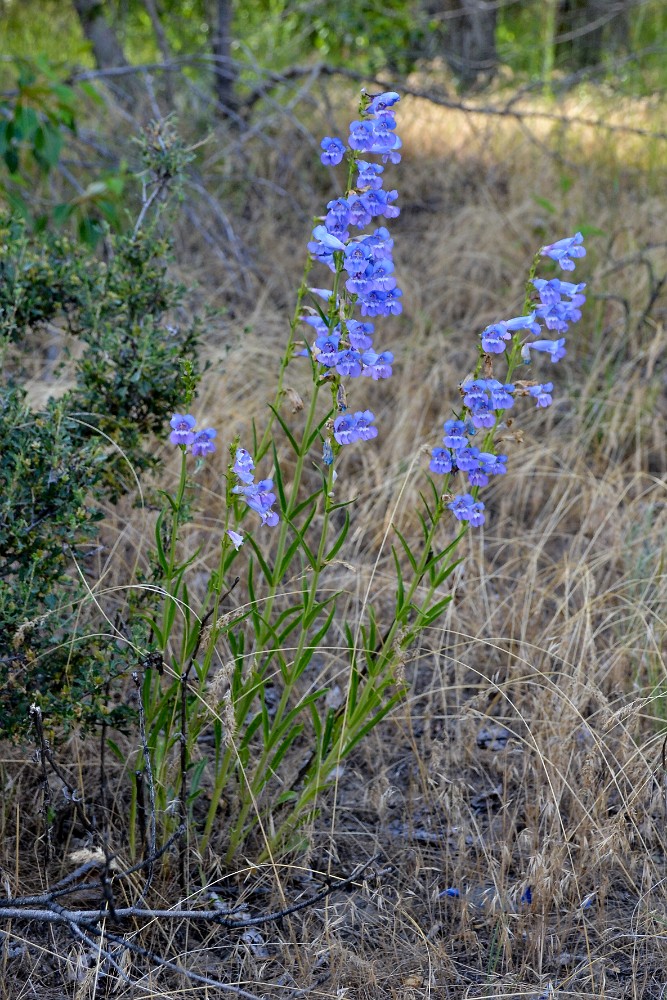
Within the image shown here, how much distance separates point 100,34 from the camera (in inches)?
219

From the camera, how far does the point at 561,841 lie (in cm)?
205

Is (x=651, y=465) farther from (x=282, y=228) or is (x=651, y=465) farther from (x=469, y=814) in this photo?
(x=282, y=228)

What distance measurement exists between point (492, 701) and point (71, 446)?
4.52ft

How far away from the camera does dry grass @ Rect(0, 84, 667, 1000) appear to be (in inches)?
74.9

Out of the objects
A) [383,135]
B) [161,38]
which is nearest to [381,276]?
[383,135]

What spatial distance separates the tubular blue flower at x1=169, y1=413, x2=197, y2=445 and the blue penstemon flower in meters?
0.48

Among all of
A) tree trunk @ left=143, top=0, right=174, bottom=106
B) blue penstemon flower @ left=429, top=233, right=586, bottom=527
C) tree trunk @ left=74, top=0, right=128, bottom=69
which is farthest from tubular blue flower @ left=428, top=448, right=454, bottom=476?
tree trunk @ left=74, top=0, right=128, bottom=69

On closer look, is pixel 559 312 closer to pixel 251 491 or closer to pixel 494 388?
pixel 494 388

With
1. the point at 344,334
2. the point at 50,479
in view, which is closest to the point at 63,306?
the point at 50,479

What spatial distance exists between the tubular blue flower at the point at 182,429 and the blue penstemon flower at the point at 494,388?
0.48 metres

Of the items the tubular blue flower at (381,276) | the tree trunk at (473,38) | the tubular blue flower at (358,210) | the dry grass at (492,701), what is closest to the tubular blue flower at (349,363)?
the tubular blue flower at (381,276)

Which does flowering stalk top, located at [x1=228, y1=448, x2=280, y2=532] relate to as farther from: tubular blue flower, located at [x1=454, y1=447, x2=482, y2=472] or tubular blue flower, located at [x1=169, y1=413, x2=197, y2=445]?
tubular blue flower, located at [x1=454, y1=447, x2=482, y2=472]

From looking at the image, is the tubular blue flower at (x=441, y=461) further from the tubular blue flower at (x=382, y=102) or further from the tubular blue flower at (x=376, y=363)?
the tubular blue flower at (x=382, y=102)

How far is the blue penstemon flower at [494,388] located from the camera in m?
1.79
